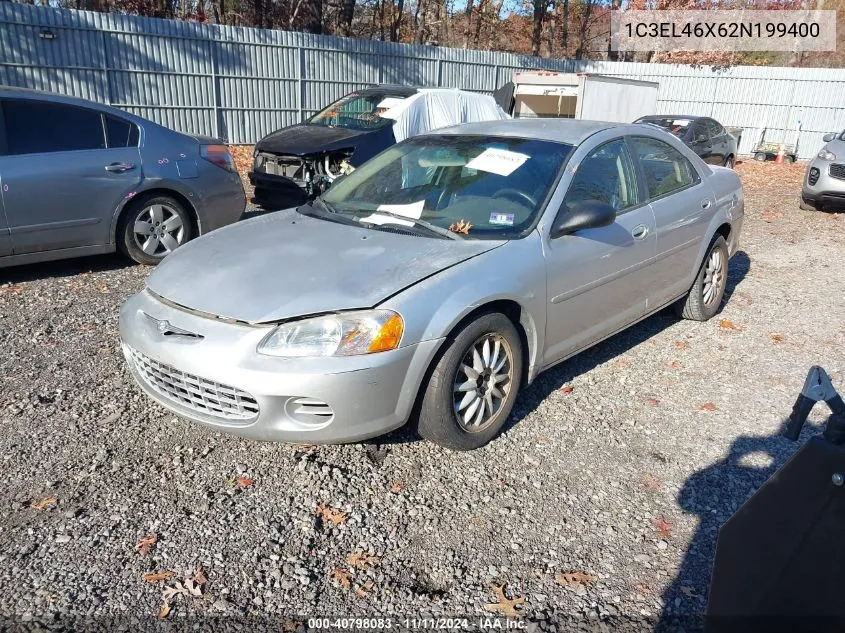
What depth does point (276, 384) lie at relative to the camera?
301 centimetres

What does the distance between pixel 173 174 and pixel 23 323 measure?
6.79 ft

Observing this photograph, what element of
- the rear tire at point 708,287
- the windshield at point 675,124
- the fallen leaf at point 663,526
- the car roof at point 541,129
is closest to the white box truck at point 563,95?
the windshield at point 675,124

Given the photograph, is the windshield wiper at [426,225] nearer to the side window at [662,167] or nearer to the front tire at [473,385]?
the front tire at [473,385]

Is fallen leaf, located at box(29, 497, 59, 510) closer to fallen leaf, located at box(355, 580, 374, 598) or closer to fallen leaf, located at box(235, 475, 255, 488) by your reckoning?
fallen leaf, located at box(235, 475, 255, 488)

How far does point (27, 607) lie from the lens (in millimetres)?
2529

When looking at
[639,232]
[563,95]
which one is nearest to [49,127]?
[639,232]

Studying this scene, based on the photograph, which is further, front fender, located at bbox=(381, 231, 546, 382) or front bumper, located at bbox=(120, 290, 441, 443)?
front fender, located at bbox=(381, 231, 546, 382)

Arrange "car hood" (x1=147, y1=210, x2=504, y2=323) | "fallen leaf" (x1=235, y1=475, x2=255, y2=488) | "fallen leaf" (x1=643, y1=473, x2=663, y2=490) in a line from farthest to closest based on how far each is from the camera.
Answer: "fallen leaf" (x1=643, y1=473, x2=663, y2=490) → "fallen leaf" (x1=235, y1=475, x2=255, y2=488) → "car hood" (x1=147, y1=210, x2=504, y2=323)

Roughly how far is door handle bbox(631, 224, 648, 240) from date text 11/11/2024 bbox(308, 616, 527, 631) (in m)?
2.71

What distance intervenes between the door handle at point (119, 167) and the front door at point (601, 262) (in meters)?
4.24

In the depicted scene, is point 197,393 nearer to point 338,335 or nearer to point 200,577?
point 338,335

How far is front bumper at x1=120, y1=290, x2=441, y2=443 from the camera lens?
302cm

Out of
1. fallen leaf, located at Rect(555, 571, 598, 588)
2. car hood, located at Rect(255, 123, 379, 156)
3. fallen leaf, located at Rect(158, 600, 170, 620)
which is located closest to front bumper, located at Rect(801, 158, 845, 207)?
car hood, located at Rect(255, 123, 379, 156)

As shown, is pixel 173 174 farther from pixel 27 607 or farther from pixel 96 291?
pixel 27 607
